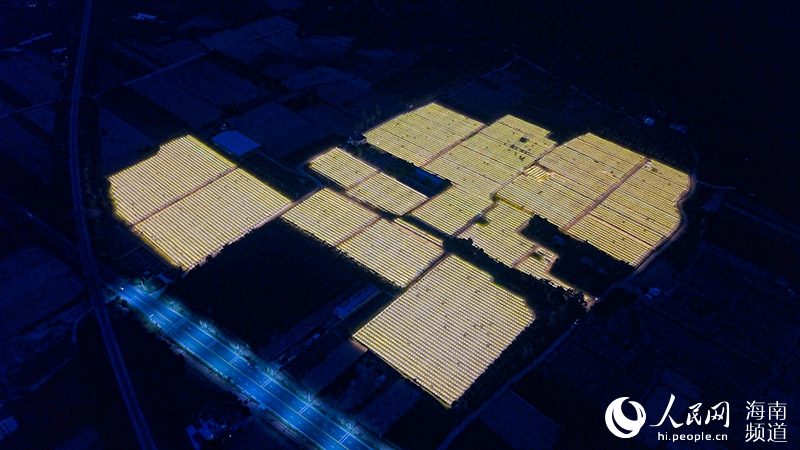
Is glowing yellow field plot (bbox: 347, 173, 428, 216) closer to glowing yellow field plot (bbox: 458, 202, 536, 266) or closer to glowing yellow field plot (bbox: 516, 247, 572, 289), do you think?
glowing yellow field plot (bbox: 458, 202, 536, 266)

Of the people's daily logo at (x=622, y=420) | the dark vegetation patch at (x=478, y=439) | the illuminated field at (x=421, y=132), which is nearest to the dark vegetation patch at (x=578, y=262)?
the people's daily logo at (x=622, y=420)

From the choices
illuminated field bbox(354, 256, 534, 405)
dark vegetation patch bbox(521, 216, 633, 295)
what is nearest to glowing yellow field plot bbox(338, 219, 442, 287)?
illuminated field bbox(354, 256, 534, 405)

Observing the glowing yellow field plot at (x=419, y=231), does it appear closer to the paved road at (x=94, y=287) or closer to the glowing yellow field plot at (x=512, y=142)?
the glowing yellow field plot at (x=512, y=142)

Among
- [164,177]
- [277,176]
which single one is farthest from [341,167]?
[164,177]

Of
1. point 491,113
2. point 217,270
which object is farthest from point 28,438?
point 491,113

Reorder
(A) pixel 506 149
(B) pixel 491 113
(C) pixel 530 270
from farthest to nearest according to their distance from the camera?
(B) pixel 491 113
(A) pixel 506 149
(C) pixel 530 270

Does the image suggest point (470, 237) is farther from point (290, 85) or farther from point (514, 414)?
point (290, 85)
